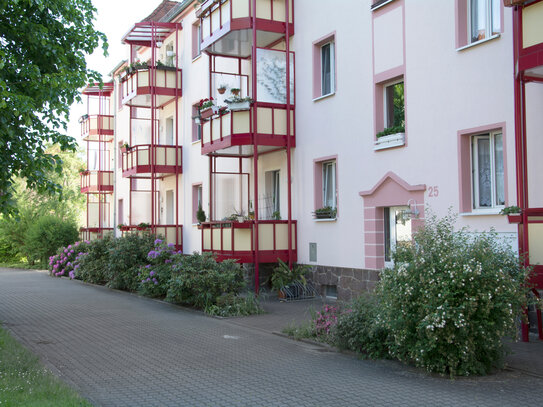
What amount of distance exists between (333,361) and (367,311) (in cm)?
92

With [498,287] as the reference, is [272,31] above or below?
above

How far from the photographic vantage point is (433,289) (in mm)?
7496

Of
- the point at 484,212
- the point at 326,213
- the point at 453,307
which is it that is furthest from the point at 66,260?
the point at 453,307

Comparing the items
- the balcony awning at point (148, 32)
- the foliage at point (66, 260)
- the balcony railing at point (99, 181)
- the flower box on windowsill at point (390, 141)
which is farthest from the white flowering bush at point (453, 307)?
the balcony railing at point (99, 181)

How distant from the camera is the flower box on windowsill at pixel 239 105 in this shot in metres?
16.1

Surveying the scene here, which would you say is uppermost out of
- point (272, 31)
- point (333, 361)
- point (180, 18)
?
point (180, 18)

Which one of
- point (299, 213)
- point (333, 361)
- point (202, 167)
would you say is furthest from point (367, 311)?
point (202, 167)

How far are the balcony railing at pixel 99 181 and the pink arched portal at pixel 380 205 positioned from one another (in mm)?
21454

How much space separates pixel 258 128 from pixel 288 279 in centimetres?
416

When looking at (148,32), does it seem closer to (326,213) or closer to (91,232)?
(91,232)

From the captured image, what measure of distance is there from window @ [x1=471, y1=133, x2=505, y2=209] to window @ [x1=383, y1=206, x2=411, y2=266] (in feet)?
6.12

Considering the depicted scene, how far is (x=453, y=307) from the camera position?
735 cm

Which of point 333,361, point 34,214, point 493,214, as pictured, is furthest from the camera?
point 34,214

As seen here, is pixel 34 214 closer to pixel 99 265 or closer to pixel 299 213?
pixel 99 265
